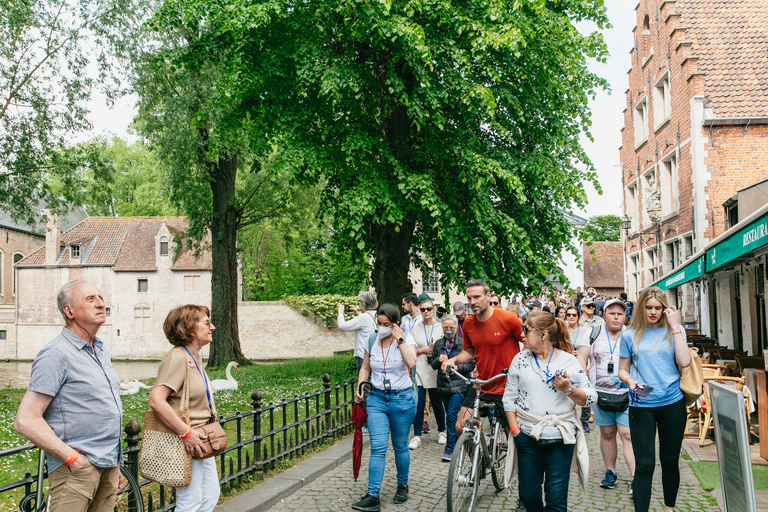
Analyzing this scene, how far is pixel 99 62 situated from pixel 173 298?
92.3 feet

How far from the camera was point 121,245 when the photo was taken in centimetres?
4491

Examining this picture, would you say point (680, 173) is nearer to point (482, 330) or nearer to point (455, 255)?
point (455, 255)

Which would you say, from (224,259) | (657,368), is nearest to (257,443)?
(657,368)

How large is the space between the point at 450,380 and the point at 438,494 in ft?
6.01

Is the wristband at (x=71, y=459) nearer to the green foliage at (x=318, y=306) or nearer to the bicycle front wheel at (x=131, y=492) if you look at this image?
the bicycle front wheel at (x=131, y=492)

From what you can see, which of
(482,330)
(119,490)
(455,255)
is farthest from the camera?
(455,255)

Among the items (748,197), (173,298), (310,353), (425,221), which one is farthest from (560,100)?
(173,298)

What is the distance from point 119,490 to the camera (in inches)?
149

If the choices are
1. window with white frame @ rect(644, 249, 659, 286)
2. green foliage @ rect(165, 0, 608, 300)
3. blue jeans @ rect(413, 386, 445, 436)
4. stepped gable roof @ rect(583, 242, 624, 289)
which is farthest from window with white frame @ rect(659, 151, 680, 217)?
stepped gable roof @ rect(583, 242, 624, 289)

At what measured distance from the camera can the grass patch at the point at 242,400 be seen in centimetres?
729

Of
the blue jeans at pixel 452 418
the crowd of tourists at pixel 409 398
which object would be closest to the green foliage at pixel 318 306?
the blue jeans at pixel 452 418

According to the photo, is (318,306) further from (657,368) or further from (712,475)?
(657,368)

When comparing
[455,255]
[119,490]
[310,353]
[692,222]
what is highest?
[692,222]

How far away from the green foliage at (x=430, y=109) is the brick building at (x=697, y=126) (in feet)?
19.9
